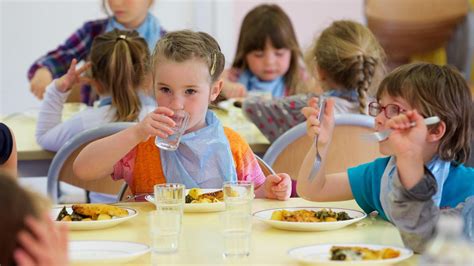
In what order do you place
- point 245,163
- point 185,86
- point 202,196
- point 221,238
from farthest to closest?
point 245,163
point 185,86
point 202,196
point 221,238

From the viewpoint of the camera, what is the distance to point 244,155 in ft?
8.21

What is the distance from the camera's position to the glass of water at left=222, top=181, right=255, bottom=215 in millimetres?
1765

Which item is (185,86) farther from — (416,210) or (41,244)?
(41,244)

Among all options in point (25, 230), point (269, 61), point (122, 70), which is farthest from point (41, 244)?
point (269, 61)

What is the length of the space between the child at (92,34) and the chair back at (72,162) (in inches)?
55.3

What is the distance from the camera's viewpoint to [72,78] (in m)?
3.35

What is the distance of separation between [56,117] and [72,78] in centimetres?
16

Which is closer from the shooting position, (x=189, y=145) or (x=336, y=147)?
(x=189, y=145)

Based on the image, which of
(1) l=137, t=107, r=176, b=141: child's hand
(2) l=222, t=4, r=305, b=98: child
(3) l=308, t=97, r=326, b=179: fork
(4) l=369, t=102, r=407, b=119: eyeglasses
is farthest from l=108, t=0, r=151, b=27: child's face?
(4) l=369, t=102, r=407, b=119: eyeglasses

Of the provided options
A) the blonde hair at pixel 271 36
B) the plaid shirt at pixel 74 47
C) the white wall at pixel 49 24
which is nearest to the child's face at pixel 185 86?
the plaid shirt at pixel 74 47

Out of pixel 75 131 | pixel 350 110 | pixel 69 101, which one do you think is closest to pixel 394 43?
pixel 69 101

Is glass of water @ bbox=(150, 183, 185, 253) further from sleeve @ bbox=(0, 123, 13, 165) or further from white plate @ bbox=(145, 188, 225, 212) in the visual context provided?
sleeve @ bbox=(0, 123, 13, 165)

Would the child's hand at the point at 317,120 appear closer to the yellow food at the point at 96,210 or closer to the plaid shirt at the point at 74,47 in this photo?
the yellow food at the point at 96,210

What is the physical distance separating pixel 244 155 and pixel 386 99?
599 mm
